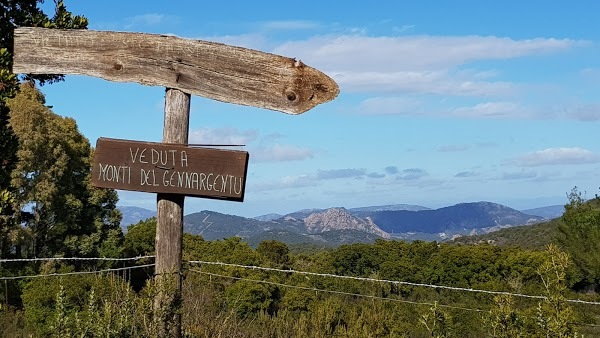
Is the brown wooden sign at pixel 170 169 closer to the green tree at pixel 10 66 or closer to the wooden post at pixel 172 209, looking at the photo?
the wooden post at pixel 172 209

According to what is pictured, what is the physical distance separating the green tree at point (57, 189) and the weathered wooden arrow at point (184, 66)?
67.7 ft

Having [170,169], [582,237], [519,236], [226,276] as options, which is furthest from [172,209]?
[519,236]

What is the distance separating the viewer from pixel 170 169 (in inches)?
142

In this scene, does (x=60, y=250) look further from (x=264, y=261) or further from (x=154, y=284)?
(x=154, y=284)

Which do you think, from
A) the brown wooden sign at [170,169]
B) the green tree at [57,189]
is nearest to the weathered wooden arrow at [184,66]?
the brown wooden sign at [170,169]

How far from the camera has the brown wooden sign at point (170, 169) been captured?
11.7ft

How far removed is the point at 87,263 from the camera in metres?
25.9

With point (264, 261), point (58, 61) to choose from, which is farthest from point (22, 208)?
point (58, 61)

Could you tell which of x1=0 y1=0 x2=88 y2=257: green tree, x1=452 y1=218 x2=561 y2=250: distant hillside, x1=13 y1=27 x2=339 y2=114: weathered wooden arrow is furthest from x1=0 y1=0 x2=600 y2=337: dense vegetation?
x1=452 y1=218 x2=561 y2=250: distant hillside

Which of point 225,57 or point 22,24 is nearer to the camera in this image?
point 225,57

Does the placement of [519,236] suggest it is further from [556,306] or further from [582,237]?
[556,306]

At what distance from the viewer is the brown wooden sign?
3.57 m

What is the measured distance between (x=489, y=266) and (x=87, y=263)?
Answer: 19.7 m

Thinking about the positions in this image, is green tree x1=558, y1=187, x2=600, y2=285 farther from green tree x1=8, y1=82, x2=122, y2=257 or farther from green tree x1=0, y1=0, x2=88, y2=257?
green tree x1=0, y1=0, x2=88, y2=257
